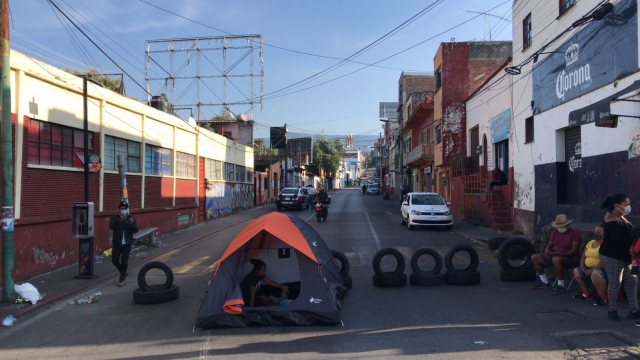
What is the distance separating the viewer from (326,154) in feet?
309

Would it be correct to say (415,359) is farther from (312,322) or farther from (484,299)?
(484,299)

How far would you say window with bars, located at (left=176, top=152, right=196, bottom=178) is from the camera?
23750 mm

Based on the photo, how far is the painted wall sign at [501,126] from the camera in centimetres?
2038

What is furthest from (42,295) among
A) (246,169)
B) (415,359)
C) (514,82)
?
(246,169)

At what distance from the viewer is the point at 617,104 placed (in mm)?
11344

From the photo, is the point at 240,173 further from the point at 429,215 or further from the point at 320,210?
the point at 429,215

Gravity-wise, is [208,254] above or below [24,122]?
below

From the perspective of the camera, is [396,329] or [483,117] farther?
[483,117]

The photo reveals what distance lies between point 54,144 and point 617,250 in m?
13.0

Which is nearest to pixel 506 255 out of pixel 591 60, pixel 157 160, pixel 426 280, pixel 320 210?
pixel 426 280

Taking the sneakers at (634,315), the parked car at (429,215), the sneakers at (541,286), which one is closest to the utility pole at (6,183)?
the sneakers at (541,286)

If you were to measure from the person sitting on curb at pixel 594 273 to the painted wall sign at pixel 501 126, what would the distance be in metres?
12.6

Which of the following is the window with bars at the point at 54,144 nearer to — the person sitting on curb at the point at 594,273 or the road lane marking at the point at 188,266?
the road lane marking at the point at 188,266

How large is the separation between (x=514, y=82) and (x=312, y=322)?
1550cm
